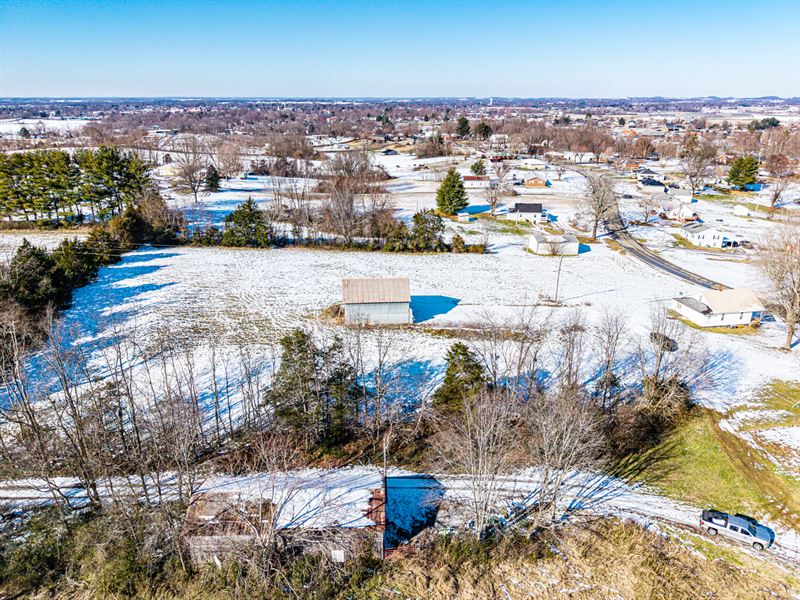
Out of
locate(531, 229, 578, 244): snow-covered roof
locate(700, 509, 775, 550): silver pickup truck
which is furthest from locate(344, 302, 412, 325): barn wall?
locate(531, 229, 578, 244): snow-covered roof

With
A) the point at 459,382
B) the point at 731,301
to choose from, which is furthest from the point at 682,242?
the point at 459,382

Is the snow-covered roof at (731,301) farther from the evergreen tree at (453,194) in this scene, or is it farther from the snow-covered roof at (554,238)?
the evergreen tree at (453,194)

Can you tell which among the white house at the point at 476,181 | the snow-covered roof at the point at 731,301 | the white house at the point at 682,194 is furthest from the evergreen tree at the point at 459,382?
the white house at the point at 682,194

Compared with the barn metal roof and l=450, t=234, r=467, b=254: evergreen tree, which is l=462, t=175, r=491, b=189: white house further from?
the barn metal roof

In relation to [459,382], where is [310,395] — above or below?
below

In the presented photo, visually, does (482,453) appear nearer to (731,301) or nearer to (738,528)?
(738,528)
